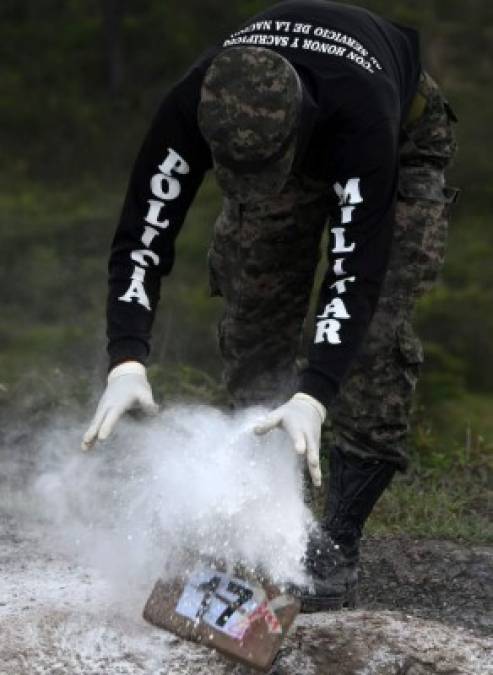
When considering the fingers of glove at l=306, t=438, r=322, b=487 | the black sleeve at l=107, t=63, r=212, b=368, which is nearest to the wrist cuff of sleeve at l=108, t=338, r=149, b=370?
the black sleeve at l=107, t=63, r=212, b=368

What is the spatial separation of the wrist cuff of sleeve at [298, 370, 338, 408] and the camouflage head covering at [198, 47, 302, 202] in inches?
19.6

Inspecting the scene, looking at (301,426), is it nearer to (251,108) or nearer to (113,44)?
(251,108)

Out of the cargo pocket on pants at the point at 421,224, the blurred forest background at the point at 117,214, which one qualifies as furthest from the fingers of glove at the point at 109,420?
the blurred forest background at the point at 117,214

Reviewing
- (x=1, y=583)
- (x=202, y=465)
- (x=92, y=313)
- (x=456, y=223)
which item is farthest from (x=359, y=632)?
(x=456, y=223)

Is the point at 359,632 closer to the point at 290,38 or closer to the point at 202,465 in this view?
the point at 202,465

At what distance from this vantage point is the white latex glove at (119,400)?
3121 millimetres

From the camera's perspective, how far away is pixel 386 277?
3.51 metres

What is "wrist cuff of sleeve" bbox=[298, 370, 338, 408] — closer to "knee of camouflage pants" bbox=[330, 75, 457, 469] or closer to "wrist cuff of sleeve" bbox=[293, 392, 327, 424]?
"wrist cuff of sleeve" bbox=[293, 392, 327, 424]

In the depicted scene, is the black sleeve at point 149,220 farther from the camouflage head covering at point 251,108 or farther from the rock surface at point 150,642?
the rock surface at point 150,642

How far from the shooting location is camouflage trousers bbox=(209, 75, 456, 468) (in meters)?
3.52

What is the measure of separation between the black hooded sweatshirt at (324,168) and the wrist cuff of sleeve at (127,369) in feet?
0.10

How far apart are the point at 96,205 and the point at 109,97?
5.16ft

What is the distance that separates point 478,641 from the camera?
3295 millimetres

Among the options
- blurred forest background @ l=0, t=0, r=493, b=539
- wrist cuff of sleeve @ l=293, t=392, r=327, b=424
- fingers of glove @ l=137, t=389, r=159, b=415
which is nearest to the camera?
wrist cuff of sleeve @ l=293, t=392, r=327, b=424
